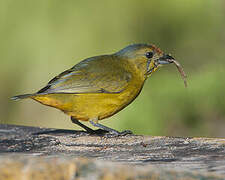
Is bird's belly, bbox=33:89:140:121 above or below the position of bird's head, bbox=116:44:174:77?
below

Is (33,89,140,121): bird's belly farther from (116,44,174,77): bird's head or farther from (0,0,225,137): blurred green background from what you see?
(0,0,225,137): blurred green background

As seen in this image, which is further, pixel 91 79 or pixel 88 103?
pixel 91 79

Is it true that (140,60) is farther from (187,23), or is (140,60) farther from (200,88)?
(187,23)

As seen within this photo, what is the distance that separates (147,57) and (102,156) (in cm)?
223

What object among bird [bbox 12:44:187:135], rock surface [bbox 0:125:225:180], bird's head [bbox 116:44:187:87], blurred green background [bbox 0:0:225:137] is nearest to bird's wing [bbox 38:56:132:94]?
bird [bbox 12:44:187:135]

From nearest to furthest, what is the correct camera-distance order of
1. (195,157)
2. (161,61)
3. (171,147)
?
(195,157), (171,147), (161,61)

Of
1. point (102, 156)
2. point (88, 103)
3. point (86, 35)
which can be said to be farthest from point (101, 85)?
point (86, 35)

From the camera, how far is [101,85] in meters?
4.62

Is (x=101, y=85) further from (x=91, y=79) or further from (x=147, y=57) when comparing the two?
(x=147, y=57)

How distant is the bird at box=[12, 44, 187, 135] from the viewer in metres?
4.38

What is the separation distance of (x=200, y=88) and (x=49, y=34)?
2.37m

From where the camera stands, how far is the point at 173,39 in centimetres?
657

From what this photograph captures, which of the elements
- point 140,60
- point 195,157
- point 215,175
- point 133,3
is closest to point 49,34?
point 133,3

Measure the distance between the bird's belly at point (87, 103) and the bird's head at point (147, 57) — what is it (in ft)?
1.87
